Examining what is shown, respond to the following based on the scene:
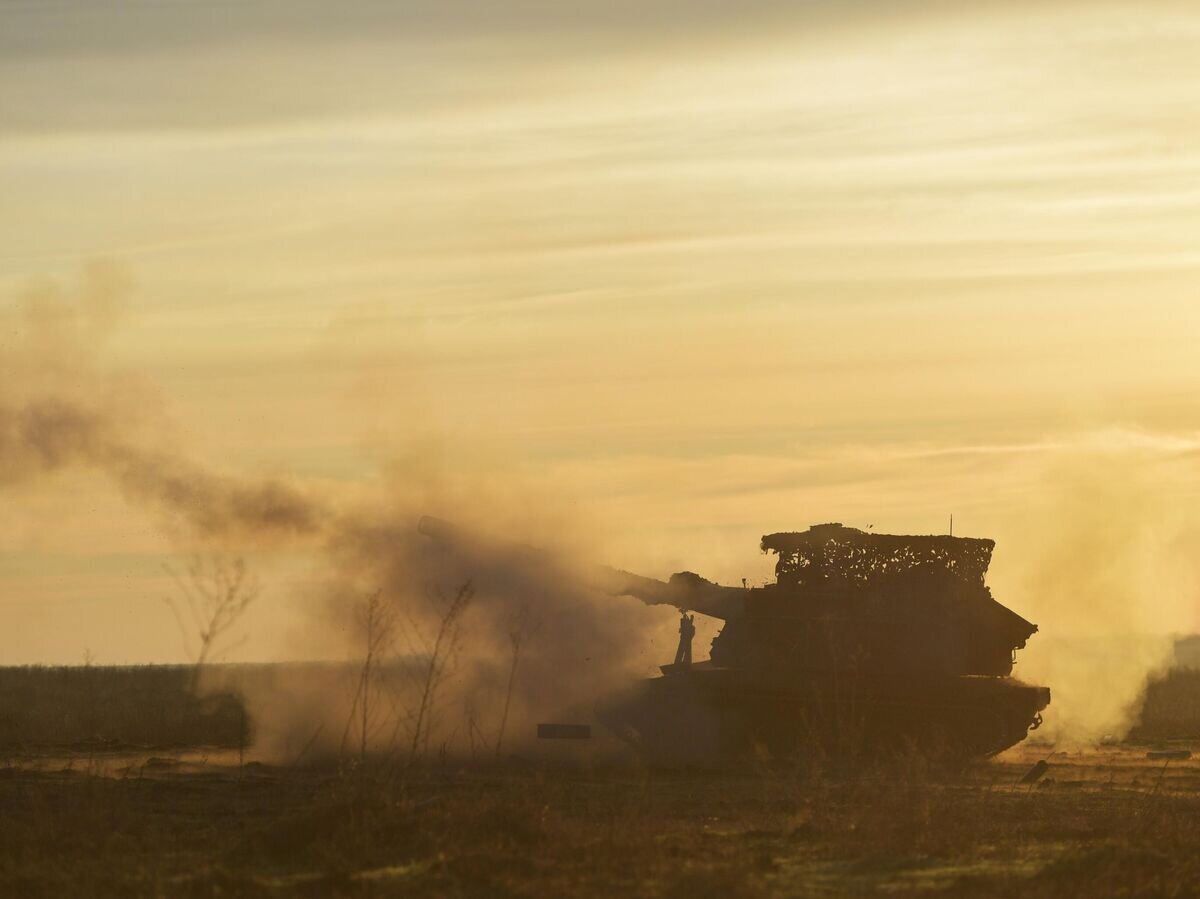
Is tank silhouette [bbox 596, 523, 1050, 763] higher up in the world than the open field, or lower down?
higher up

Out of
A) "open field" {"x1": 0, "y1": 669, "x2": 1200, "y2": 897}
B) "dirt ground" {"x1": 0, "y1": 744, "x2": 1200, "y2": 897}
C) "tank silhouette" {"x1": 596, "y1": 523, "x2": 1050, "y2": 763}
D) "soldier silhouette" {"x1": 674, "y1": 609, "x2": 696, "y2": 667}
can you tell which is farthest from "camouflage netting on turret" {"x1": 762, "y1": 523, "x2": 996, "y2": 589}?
"dirt ground" {"x1": 0, "y1": 744, "x2": 1200, "y2": 897}

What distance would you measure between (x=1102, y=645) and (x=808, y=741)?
27.3 metres

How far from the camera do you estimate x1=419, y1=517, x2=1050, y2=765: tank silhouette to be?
147 ft

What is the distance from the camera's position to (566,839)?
2483cm

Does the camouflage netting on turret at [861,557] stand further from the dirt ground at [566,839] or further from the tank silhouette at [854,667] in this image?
the dirt ground at [566,839]

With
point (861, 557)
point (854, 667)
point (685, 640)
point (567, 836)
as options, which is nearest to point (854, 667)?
point (854, 667)

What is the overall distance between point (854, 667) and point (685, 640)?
14.1ft

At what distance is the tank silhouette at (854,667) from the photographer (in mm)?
44688

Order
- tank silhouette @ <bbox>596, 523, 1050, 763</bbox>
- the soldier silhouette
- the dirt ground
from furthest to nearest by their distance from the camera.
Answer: the soldier silhouette, tank silhouette @ <bbox>596, 523, 1050, 763</bbox>, the dirt ground

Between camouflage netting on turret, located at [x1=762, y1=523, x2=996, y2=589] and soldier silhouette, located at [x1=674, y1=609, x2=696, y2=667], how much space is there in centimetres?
232

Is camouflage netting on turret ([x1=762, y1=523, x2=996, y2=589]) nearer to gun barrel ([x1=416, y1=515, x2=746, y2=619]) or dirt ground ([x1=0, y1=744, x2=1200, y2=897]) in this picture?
gun barrel ([x1=416, y1=515, x2=746, y2=619])

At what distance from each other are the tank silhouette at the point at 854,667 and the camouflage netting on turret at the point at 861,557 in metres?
0.02

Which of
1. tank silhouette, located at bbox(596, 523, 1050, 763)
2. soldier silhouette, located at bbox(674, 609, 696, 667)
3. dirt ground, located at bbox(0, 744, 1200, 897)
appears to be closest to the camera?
dirt ground, located at bbox(0, 744, 1200, 897)

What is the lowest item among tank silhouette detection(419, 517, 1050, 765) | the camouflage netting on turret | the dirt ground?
the dirt ground
